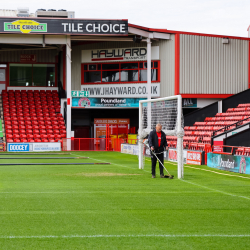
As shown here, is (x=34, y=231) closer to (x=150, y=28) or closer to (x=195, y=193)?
(x=195, y=193)

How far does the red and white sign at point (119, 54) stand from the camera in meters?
39.5

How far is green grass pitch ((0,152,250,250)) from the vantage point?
6797 mm

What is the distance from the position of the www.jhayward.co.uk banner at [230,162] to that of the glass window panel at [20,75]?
2871 cm

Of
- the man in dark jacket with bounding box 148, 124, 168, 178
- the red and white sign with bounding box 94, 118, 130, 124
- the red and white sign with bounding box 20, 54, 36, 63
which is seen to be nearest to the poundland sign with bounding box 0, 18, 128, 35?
the red and white sign with bounding box 20, 54, 36, 63

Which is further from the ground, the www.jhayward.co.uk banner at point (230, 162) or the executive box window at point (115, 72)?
the executive box window at point (115, 72)

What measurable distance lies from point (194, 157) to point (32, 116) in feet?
70.6

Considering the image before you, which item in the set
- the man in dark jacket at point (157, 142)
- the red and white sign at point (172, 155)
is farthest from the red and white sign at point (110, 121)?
the man in dark jacket at point (157, 142)

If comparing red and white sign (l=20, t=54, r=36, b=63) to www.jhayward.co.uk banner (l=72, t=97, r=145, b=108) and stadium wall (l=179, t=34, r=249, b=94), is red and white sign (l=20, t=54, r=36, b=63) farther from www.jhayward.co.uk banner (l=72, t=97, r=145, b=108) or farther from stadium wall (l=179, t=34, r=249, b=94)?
stadium wall (l=179, t=34, r=249, b=94)

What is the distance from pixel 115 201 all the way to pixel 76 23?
1089 inches

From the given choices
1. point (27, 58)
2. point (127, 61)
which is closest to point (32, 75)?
point (27, 58)

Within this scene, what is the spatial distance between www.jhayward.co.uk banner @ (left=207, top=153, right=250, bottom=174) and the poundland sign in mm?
17851

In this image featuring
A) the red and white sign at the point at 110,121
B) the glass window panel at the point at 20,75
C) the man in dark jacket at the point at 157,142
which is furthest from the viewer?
the glass window panel at the point at 20,75

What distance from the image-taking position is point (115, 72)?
4066 centimetres

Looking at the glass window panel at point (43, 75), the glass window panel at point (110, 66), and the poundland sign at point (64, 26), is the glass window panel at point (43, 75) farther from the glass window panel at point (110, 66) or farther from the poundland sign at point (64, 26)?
the poundland sign at point (64, 26)
